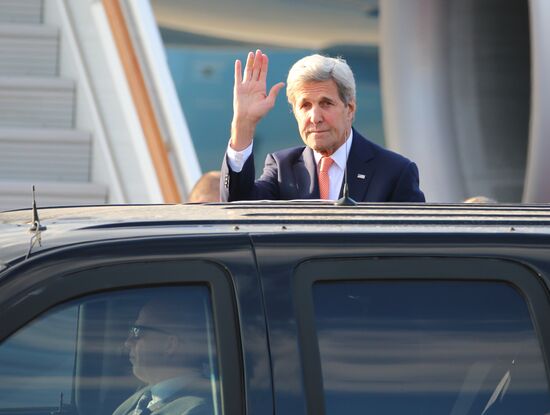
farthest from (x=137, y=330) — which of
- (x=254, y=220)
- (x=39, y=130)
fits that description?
(x=39, y=130)

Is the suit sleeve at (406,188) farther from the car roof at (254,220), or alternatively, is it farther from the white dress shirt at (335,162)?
the car roof at (254,220)

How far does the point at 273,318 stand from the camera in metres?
2.28

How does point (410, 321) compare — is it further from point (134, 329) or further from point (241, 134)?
point (241, 134)

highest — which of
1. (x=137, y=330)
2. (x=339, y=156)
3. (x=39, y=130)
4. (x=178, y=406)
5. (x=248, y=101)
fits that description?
(x=39, y=130)

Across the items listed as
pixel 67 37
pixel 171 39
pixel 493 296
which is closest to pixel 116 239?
pixel 493 296

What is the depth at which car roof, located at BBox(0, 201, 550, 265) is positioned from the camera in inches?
93.4

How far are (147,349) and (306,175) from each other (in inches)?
59.1

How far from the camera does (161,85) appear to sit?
7.89m

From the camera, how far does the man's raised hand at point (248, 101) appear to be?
3639 millimetres

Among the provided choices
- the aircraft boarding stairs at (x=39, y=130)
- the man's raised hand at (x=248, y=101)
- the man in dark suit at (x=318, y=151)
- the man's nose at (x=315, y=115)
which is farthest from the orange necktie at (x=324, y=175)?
the aircraft boarding stairs at (x=39, y=130)

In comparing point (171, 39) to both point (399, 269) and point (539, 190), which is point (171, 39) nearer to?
point (539, 190)

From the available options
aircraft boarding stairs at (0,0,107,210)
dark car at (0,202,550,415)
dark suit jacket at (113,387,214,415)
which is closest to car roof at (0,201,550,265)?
dark car at (0,202,550,415)

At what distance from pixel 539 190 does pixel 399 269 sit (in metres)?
4.58

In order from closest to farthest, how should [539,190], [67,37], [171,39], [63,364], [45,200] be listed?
[63,364]
[539,190]
[45,200]
[67,37]
[171,39]
